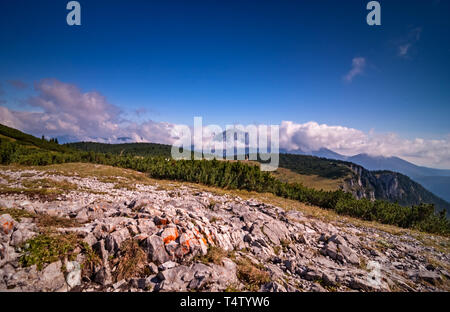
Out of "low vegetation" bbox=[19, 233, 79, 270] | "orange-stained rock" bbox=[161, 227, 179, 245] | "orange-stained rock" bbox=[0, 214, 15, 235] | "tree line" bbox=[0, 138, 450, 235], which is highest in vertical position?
"orange-stained rock" bbox=[0, 214, 15, 235]

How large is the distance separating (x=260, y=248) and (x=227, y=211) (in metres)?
8.06

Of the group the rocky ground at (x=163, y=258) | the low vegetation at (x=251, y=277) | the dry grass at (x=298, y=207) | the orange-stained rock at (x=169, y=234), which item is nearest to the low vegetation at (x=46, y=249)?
the rocky ground at (x=163, y=258)

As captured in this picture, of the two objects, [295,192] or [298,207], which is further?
[295,192]

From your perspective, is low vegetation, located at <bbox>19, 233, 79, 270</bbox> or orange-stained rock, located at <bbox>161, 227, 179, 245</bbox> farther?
orange-stained rock, located at <bbox>161, 227, 179, 245</bbox>

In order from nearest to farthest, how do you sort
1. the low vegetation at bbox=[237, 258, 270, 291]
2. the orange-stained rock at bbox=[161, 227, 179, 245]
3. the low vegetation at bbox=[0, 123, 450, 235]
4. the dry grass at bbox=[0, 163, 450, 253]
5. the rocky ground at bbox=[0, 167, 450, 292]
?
the rocky ground at bbox=[0, 167, 450, 292], the low vegetation at bbox=[237, 258, 270, 291], the orange-stained rock at bbox=[161, 227, 179, 245], the dry grass at bbox=[0, 163, 450, 253], the low vegetation at bbox=[0, 123, 450, 235]

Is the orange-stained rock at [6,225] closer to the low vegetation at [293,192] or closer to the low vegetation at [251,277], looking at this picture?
the low vegetation at [251,277]

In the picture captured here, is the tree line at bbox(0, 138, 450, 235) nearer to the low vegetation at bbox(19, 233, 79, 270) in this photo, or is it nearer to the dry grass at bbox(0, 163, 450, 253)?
the dry grass at bbox(0, 163, 450, 253)

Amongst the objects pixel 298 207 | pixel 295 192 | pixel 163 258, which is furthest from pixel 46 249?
pixel 295 192

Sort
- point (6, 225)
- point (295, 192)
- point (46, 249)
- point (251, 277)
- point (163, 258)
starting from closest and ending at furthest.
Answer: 1. point (46, 249)
2. point (6, 225)
3. point (251, 277)
4. point (163, 258)
5. point (295, 192)

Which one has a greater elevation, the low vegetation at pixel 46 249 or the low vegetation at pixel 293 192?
the low vegetation at pixel 46 249

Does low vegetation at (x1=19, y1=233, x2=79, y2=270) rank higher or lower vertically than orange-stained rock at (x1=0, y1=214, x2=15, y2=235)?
lower

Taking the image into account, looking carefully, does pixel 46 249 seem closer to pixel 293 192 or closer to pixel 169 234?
pixel 169 234

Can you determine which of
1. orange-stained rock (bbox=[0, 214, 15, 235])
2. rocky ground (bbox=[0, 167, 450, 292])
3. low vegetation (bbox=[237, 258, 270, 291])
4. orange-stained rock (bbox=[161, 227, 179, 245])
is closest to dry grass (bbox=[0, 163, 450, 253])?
rocky ground (bbox=[0, 167, 450, 292])

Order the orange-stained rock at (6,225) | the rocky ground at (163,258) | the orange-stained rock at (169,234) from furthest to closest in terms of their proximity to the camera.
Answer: the orange-stained rock at (169,234), the orange-stained rock at (6,225), the rocky ground at (163,258)
